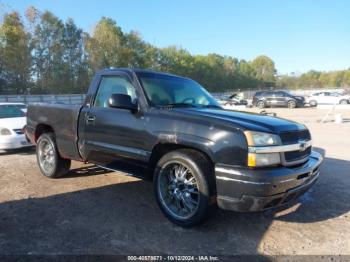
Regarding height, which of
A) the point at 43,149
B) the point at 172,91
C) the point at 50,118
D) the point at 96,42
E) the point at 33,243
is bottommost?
the point at 33,243

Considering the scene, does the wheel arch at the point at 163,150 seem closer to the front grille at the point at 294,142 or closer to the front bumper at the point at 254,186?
the front bumper at the point at 254,186

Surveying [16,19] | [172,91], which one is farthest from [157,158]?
[16,19]

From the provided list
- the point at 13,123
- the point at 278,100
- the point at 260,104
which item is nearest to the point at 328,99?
the point at 278,100

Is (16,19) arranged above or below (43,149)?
above

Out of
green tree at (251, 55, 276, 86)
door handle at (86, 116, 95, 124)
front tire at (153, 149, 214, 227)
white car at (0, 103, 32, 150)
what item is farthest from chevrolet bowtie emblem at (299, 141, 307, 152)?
green tree at (251, 55, 276, 86)

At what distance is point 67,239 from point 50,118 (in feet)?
9.32

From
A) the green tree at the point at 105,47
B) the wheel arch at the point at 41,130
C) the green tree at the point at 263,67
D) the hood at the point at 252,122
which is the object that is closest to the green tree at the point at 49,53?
the green tree at the point at 105,47

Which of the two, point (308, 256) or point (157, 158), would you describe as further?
point (157, 158)

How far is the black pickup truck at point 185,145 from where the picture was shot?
143 inches

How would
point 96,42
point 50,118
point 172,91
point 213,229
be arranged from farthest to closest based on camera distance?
point 96,42 → point 50,118 → point 172,91 → point 213,229

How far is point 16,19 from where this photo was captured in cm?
4588

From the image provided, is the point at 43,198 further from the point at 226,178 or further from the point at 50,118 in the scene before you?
the point at 226,178

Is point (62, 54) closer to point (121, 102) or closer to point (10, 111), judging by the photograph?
point (10, 111)

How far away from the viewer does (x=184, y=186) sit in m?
4.19
